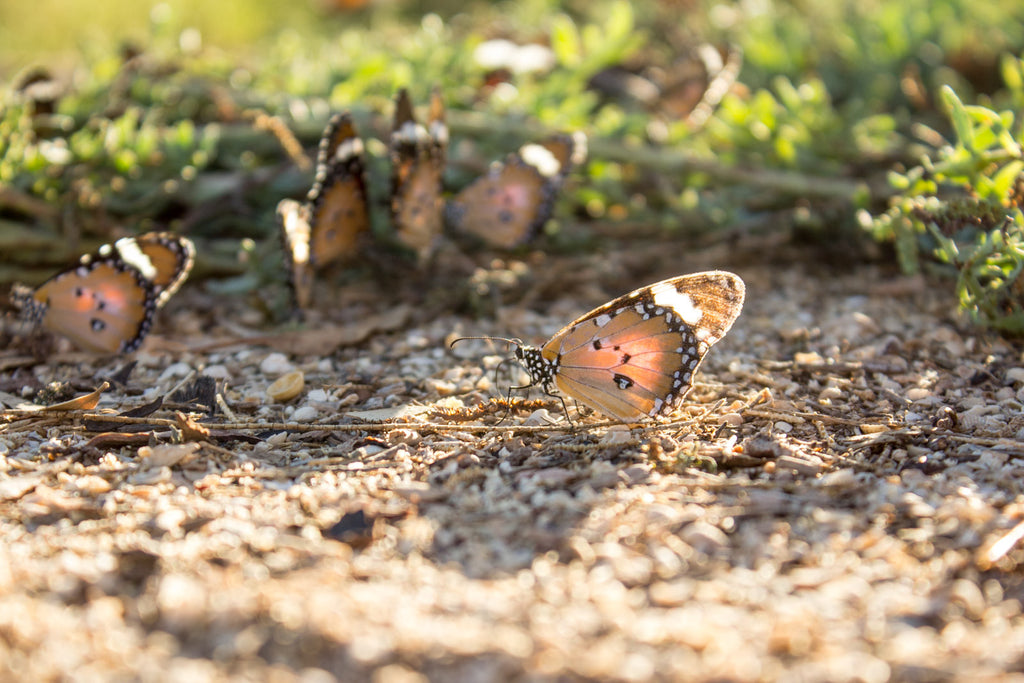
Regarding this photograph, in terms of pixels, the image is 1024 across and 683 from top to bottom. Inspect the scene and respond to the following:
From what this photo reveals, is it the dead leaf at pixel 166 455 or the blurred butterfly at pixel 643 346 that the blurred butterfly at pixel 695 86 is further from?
the dead leaf at pixel 166 455

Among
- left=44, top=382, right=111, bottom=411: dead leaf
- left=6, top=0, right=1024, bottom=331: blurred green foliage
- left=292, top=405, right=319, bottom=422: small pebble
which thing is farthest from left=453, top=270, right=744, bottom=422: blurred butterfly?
left=44, top=382, right=111, bottom=411: dead leaf

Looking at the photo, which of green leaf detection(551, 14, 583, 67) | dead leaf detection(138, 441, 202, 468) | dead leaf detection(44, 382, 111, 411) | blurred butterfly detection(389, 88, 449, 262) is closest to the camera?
dead leaf detection(138, 441, 202, 468)

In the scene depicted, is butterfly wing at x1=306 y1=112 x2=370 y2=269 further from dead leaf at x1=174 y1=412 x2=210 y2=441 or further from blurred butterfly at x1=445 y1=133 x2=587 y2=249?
dead leaf at x1=174 y1=412 x2=210 y2=441

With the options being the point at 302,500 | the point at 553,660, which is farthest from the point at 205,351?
the point at 553,660

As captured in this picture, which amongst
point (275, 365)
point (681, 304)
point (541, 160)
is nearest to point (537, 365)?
point (681, 304)

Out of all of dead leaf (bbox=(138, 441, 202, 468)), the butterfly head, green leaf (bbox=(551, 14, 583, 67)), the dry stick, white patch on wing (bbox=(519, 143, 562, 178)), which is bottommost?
the dry stick

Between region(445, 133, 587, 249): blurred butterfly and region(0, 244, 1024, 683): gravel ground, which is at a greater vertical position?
region(445, 133, 587, 249): blurred butterfly

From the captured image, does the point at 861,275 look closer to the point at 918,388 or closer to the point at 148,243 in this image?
the point at 918,388
